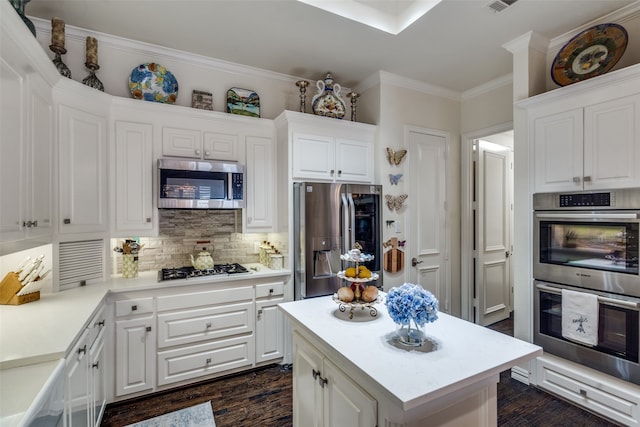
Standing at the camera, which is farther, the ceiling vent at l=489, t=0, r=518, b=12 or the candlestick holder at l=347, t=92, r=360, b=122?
the candlestick holder at l=347, t=92, r=360, b=122

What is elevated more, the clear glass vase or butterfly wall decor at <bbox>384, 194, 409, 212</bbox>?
butterfly wall decor at <bbox>384, 194, 409, 212</bbox>

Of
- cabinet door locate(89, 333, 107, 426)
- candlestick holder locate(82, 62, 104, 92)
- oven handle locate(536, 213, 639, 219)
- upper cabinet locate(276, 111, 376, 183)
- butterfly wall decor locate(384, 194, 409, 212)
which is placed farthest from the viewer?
butterfly wall decor locate(384, 194, 409, 212)

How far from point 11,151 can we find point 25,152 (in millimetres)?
188

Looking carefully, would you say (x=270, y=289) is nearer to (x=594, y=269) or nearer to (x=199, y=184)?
(x=199, y=184)

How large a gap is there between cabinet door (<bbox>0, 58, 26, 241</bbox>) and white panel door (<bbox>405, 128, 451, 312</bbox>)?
10.4ft

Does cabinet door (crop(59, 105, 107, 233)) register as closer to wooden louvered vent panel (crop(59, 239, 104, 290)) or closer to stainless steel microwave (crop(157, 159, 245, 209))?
wooden louvered vent panel (crop(59, 239, 104, 290))

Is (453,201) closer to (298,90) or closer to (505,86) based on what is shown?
(505,86)

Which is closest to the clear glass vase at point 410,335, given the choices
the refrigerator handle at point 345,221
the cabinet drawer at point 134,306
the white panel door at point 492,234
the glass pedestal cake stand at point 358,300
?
the glass pedestal cake stand at point 358,300

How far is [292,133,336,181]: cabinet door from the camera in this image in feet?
9.75

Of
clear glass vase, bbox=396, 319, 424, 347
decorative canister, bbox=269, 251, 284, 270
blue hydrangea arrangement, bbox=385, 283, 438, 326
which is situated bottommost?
clear glass vase, bbox=396, 319, 424, 347

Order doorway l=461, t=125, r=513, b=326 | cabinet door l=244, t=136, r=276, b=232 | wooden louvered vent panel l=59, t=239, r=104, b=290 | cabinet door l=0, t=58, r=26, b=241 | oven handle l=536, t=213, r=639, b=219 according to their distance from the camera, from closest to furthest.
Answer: cabinet door l=0, t=58, r=26, b=241 → oven handle l=536, t=213, r=639, b=219 → wooden louvered vent panel l=59, t=239, r=104, b=290 → cabinet door l=244, t=136, r=276, b=232 → doorway l=461, t=125, r=513, b=326

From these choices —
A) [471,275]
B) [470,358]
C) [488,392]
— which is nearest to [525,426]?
[488,392]

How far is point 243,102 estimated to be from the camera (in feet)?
10.5

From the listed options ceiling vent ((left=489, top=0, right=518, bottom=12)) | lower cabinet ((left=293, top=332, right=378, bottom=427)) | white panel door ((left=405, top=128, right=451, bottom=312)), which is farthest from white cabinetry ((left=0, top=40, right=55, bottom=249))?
white panel door ((left=405, top=128, right=451, bottom=312))
